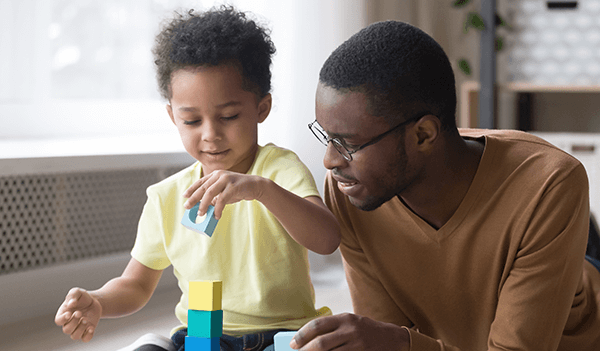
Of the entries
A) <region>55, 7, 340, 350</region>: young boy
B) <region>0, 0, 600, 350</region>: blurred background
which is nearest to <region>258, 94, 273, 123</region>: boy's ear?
<region>55, 7, 340, 350</region>: young boy

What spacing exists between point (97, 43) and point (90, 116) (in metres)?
0.30

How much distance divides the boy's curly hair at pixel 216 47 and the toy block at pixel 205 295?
1.54 feet

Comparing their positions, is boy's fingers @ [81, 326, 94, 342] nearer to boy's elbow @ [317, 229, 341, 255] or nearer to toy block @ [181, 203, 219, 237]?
toy block @ [181, 203, 219, 237]

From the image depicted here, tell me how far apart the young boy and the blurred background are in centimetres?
66

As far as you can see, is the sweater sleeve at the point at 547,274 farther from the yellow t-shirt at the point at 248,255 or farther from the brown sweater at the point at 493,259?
the yellow t-shirt at the point at 248,255

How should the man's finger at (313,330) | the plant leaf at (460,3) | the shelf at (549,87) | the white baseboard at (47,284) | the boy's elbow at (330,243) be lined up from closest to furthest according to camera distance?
the man's finger at (313,330), the boy's elbow at (330,243), the white baseboard at (47,284), the shelf at (549,87), the plant leaf at (460,3)

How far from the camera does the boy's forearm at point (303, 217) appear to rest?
0.96 m

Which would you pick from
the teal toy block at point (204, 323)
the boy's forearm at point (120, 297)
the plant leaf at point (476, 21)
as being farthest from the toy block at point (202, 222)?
the plant leaf at point (476, 21)

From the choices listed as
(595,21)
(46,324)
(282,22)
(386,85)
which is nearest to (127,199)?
(46,324)

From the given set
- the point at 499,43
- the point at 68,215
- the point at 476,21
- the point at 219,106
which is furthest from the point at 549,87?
the point at 219,106

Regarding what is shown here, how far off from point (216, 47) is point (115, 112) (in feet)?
5.25

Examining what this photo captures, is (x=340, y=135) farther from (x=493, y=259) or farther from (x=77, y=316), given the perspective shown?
(x=77, y=316)

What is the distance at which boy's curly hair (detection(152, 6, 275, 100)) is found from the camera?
1.15 meters

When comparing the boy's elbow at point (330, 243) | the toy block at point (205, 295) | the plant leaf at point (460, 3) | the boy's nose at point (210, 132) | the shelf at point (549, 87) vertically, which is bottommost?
the shelf at point (549, 87)
